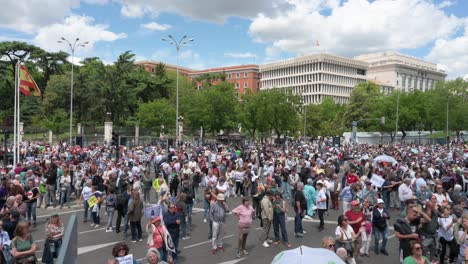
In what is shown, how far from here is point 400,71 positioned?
146125 millimetres

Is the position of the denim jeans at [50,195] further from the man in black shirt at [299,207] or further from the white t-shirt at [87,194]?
the man in black shirt at [299,207]

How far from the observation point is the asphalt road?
1091cm

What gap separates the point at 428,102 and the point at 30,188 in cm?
7717

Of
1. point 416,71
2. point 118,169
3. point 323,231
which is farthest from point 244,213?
point 416,71

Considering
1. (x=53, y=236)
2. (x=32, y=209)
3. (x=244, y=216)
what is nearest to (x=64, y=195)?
(x=32, y=209)

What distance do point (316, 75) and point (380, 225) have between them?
123268mm

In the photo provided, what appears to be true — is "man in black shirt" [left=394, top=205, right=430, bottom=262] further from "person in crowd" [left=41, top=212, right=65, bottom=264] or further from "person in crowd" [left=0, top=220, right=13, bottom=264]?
"person in crowd" [left=0, top=220, right=13, bottom=264]

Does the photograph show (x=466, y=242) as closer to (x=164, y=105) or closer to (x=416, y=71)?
(x=164, y=105)

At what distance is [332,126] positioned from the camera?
3531 inches

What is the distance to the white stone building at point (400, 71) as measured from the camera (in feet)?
476

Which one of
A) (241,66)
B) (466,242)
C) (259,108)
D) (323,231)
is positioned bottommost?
(323,231)

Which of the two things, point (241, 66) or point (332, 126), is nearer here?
point (332, 126)

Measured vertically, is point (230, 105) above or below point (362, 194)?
above

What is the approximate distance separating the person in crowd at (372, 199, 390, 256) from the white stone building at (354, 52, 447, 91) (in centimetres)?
13998
